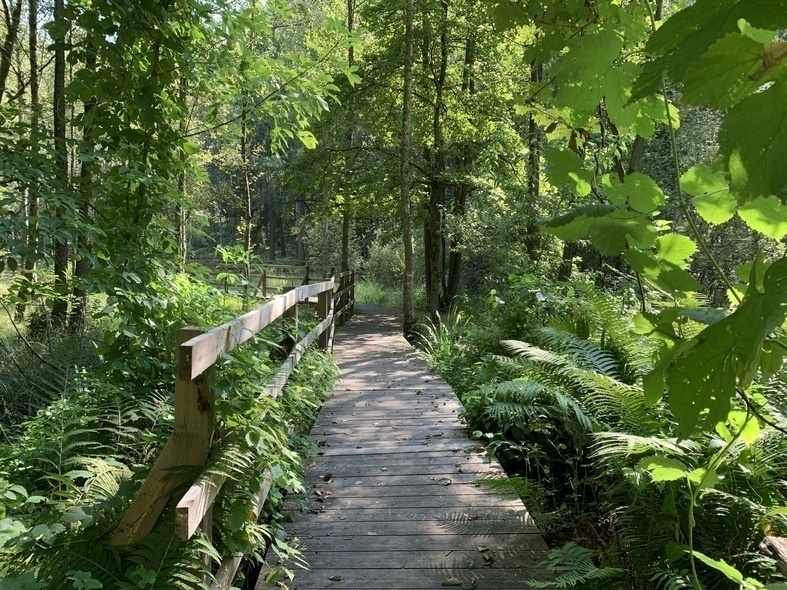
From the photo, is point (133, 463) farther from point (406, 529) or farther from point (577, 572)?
point (577, 572)

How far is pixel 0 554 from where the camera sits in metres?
2.06

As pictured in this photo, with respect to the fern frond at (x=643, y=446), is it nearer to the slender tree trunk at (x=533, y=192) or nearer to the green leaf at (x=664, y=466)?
the green leaf at (x=664, y=466)

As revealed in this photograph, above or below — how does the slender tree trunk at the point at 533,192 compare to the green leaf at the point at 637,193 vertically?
above

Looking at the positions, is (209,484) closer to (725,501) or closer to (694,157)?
(725,501)

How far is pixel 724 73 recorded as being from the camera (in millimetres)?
506

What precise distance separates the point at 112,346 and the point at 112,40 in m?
1.73

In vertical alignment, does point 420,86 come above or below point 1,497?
above

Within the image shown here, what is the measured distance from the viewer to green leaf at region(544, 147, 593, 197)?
0.86 m

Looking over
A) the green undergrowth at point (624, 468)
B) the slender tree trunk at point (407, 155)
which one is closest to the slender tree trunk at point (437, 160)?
the slender tree trunk at point (407, 155)

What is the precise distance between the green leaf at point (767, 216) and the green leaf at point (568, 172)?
0.22 metres

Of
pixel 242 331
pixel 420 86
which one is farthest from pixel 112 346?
pixel 420 86

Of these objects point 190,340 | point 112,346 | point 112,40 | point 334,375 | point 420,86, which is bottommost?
point 334,375

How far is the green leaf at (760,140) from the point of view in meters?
0.42

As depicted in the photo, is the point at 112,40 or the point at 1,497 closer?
the point at 1,497
